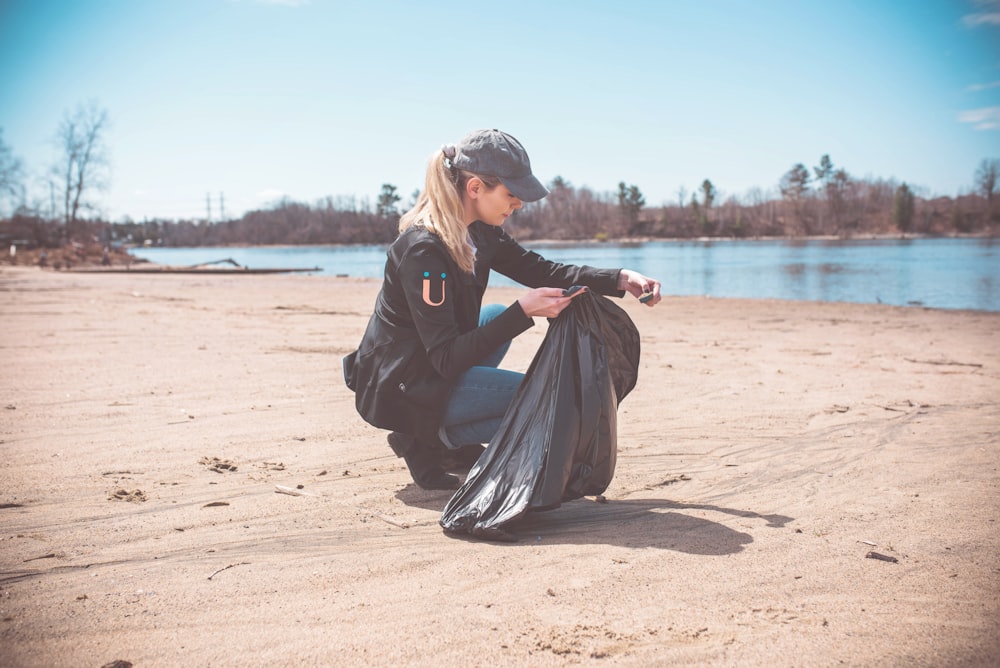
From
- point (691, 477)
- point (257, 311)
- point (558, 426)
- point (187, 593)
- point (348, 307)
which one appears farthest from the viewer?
point (348, 307)

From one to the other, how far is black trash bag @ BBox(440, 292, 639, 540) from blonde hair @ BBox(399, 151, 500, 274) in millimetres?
467

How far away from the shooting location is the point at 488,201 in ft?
9.33

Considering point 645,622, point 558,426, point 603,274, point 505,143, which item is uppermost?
point 505,143

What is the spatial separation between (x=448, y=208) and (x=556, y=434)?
95cm

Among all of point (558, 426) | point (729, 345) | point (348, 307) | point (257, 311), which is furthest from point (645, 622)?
point (348, 307)

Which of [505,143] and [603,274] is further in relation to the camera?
[603,274]

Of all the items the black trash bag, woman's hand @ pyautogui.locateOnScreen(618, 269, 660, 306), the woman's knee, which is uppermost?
woman's hand @ pyautogui.locateOnScreen(618, 269, 660, 306)

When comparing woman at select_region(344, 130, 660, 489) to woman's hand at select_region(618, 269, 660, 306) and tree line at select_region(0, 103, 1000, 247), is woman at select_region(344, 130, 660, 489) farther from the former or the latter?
tree line at select_region(0, 103, 1000, 247)

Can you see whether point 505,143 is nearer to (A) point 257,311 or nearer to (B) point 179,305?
(A) point 257,311

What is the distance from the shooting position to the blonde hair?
2.75 meters

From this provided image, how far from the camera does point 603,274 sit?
10.3 ft

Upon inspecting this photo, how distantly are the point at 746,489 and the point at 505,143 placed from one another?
181 centimetres

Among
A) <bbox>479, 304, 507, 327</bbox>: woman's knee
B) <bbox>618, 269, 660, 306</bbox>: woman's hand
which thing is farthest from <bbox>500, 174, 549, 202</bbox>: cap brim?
<bbox>479, 304, 507, 327</bbox>: woman's knee

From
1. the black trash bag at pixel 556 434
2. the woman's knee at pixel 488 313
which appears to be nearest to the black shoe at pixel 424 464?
the black trash bag at pixel 556 434
